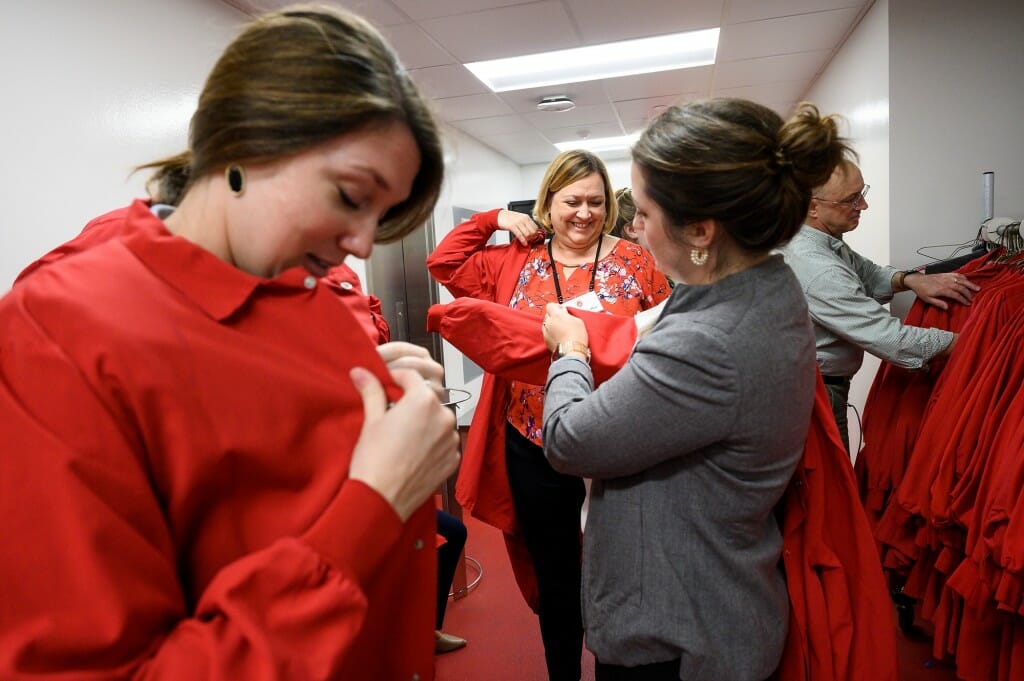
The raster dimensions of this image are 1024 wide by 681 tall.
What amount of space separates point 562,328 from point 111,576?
98 centimetres

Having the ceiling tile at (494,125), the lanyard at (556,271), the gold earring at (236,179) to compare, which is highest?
the ceiling tile at (494,125)

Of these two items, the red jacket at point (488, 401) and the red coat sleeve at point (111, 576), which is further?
the red jacket at point (488, 401)

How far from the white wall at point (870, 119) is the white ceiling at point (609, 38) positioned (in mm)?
148

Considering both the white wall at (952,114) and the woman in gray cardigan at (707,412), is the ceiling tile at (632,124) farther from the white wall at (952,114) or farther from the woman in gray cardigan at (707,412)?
the woman in gray cardigan at (707,412)

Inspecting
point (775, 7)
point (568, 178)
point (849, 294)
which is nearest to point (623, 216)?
point (568, 178)

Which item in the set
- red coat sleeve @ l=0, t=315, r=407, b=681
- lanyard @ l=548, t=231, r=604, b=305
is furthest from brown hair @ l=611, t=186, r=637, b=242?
red coat sleeve @ l=0, t=315, r=407, b=681

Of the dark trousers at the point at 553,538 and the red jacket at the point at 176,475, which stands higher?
the red jacket at the point at 176,475

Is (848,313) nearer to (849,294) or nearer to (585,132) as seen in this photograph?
(849,294)

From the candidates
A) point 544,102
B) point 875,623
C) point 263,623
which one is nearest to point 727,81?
point 544,102

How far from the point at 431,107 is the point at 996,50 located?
311cm

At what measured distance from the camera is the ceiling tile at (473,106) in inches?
182

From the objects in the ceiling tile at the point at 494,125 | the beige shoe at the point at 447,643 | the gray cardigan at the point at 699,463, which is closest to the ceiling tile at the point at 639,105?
the ceiling tile at the point at 494,125

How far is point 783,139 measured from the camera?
3.50ft

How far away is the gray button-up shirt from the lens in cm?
206
